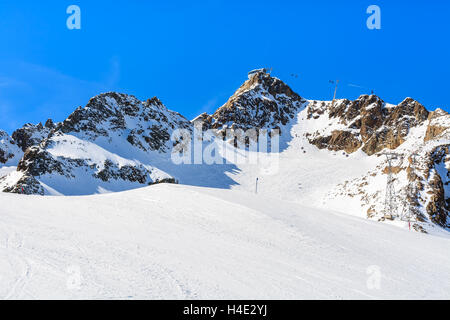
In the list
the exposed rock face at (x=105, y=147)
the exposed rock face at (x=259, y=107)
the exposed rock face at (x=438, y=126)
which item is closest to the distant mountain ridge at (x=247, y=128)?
the exposed rock face at (x=105, y=147)

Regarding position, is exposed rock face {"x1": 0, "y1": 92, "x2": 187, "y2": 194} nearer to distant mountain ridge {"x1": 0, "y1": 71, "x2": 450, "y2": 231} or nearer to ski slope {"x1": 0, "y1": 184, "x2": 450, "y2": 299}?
distant mountain ridge {"x1": 0, "y1": 71, "x2": 450, "y2": 231}

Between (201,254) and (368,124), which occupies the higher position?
(368,124)

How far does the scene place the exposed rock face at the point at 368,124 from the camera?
3221 inches

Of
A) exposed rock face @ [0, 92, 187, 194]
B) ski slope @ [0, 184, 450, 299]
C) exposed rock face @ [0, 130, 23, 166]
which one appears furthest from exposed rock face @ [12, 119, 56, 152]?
ski slope @ [0, 184, 450, 299]

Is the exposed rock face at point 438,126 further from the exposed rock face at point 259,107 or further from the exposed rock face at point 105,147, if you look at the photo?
the exposed rock face at point 105,147

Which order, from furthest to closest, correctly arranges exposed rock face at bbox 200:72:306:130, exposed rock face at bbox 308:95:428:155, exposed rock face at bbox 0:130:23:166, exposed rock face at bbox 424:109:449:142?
exposed rock face at bbox 0:130:23:166 < exposed rock face at bbox 200:72:306:130 < exposed rock face at bbox 308:95:428:155 < exposed rock face at bbox 424:109:449:142

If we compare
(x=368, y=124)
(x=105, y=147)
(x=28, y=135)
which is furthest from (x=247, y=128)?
(x=28, y=135)

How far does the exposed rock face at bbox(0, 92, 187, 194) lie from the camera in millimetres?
53250

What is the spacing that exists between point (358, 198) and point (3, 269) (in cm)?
5240

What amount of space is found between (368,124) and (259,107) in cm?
Answer: 3782

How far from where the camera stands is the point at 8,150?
113 metres

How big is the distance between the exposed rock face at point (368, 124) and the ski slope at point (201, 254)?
234 feet

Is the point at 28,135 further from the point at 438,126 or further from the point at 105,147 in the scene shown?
the point at 438,126

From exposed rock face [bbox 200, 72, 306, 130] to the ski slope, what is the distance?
81.0m
